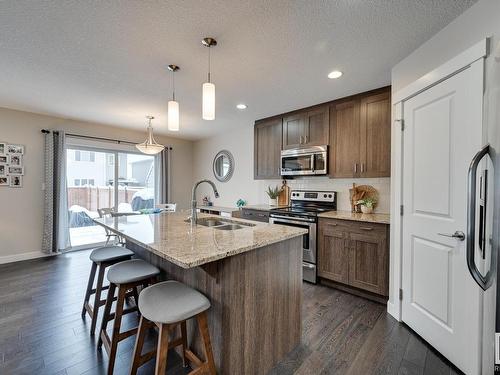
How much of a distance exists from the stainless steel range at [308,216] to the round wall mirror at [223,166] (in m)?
1.77

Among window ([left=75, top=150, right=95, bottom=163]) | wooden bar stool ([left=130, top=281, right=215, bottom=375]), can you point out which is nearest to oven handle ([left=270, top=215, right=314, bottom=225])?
wooden bar stool ([left=130, top=281, right=215, bottom=375])

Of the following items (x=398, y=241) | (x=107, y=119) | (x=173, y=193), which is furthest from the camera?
(x=173, y=193)

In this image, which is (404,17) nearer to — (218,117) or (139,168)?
(218,117)

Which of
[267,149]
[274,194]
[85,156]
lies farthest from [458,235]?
[85,156]

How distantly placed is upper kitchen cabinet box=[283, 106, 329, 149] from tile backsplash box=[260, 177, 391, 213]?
62cm

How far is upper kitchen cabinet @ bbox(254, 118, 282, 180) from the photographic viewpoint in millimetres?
3857

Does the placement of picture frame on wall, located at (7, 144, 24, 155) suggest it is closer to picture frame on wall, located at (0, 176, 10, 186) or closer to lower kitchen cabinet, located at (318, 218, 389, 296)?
picture frame on wall, located at (0, 176, 10, 186)

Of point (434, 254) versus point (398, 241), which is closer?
point (434, 254)

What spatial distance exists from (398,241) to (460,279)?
59 cm

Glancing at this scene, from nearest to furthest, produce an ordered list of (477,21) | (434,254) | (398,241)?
(477,21) → (434,254) → (398,241)

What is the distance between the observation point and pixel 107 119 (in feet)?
13.8

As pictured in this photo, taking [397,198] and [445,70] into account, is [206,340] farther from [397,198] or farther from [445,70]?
[445,70]

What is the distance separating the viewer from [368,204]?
294 cm

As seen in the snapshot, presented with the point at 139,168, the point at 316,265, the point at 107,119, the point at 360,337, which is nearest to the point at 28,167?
the point at 107,119
